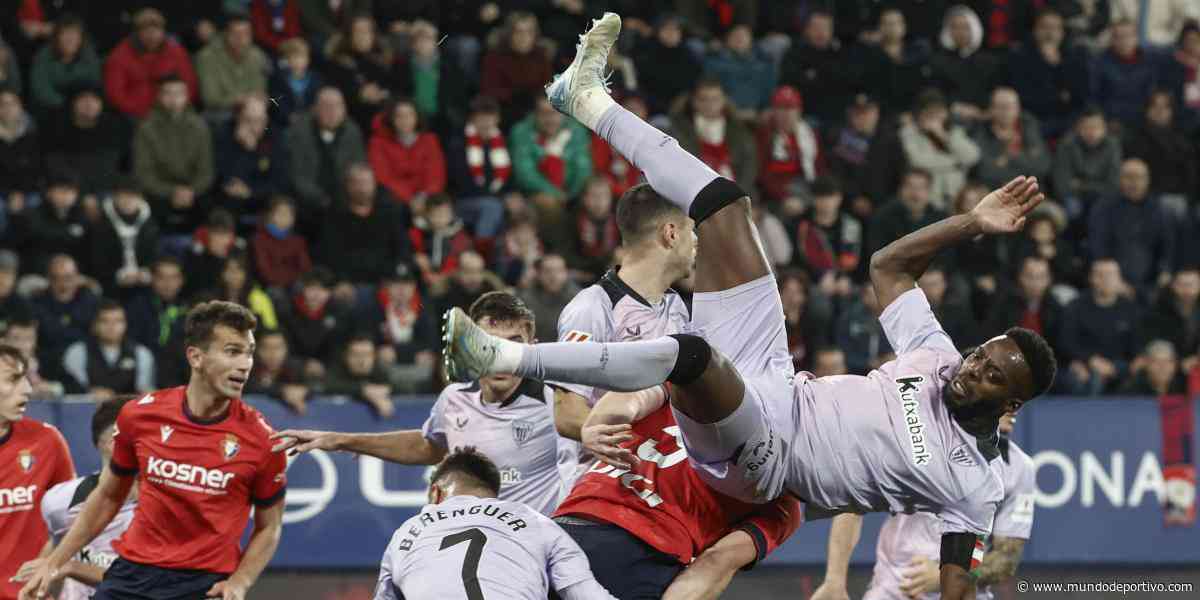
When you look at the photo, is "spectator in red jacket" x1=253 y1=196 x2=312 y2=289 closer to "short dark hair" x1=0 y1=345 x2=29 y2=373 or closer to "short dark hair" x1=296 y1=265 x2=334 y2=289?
"short dark hair" x1=296 y1=265 x2=334 y2=289

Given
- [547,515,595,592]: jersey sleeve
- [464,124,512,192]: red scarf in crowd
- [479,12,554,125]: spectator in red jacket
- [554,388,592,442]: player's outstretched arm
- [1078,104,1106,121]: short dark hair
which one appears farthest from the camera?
[1078,104,1106,121]: short dark hair

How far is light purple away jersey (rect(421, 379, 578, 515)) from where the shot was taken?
8.57m

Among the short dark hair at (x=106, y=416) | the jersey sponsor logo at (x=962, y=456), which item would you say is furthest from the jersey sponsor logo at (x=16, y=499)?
the jersey sponsor logo at (x=962, y=456)

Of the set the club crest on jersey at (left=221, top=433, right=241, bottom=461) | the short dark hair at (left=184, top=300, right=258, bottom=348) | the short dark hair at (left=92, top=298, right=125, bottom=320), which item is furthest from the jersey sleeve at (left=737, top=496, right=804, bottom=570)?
the short dark hair at (left=92, top=298, right=125, bottom=320)

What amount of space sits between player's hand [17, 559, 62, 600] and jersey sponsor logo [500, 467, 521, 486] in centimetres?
217

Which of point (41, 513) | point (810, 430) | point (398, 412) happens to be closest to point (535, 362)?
point (810, 430)

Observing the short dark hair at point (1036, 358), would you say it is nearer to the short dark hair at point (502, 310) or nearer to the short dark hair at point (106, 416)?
the short dark hair at point (502, 310)

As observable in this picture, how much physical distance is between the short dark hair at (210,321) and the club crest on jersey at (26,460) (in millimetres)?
1269

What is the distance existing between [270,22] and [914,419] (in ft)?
35.7

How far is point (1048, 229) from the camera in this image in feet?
52.0

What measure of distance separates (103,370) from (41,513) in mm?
4903

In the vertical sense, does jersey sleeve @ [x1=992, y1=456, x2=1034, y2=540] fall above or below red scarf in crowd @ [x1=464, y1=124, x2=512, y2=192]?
below

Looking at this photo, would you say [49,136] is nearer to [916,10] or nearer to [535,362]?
[916,10]

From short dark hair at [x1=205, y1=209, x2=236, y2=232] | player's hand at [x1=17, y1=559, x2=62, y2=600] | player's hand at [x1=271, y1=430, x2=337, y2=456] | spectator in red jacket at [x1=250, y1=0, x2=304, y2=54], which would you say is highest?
spectator in red jacket at [x1=250, y1=0, x2=304, y2=54]
